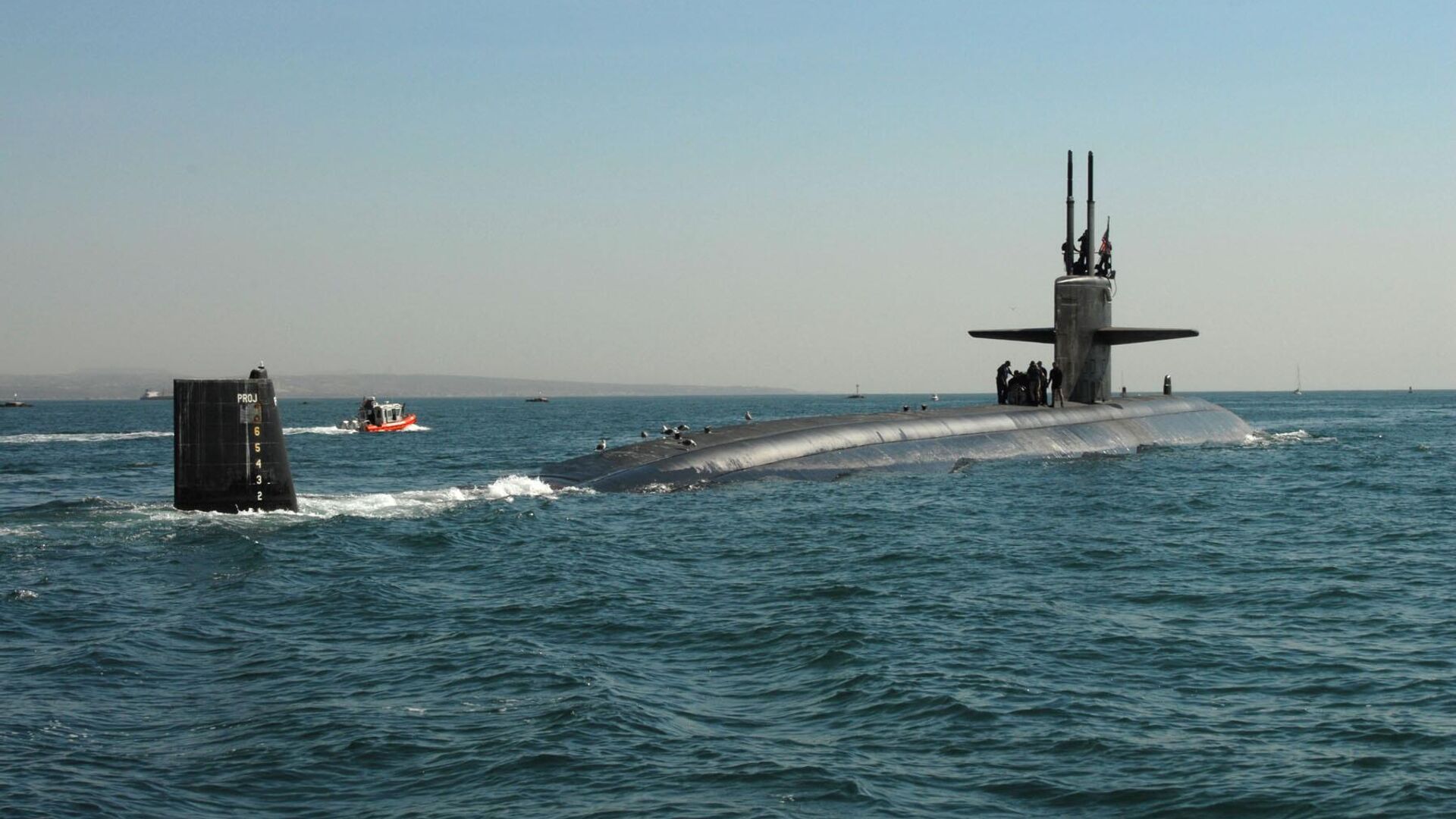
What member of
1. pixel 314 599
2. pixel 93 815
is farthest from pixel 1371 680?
pixel 314 599

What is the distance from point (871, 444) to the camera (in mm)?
30625

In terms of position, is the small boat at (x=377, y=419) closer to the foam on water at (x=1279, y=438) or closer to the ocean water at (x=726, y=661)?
the foam on water at (x=1279, y=438)

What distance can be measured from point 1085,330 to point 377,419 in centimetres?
4844

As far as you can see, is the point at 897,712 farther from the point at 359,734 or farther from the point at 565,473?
the point at 565,473

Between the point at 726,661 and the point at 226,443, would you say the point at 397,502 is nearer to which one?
the point at 226,443

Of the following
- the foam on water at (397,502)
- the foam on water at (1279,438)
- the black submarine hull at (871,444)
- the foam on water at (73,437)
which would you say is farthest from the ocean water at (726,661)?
the foam on water at (73,437)

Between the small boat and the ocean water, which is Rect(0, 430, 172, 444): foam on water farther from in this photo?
the ocean water

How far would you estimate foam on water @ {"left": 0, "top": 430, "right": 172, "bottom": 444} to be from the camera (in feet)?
203

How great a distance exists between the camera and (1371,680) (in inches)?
444

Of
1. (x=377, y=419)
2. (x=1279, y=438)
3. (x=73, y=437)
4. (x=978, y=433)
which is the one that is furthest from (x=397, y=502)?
(x=377, y=419)

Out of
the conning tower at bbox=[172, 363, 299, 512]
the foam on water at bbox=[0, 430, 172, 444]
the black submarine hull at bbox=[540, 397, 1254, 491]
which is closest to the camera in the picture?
the conning tower at bbox=[172, 363, 299, 512]

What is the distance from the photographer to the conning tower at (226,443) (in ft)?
65.0

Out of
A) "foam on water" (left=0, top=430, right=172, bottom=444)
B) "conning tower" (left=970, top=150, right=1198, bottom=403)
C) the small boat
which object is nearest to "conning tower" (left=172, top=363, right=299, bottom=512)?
"conning tower" (left=970, top=150, right=1198, bottom=403)

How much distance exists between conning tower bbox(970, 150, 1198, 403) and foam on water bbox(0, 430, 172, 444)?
4520 cm
